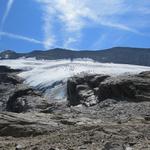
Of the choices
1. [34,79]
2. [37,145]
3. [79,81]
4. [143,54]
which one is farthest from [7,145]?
[143,54]

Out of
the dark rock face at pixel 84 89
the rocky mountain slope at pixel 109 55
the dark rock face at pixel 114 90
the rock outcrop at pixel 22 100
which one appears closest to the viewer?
the dark rock face at pixel 114 90

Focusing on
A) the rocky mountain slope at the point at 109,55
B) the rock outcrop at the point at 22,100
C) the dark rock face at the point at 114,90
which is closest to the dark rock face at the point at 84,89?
the dark rock face at the point at 114,90

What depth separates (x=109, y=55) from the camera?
18175cm

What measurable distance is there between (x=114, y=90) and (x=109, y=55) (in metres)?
147

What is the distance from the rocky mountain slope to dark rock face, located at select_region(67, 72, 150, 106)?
12491cm

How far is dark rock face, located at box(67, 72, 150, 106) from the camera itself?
32719 mm

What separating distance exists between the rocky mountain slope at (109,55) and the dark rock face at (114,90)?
124913 millimetres

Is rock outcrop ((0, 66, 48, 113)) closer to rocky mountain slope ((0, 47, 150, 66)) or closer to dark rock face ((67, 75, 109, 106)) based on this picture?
dark rock face ((67, 75, 109, 106))

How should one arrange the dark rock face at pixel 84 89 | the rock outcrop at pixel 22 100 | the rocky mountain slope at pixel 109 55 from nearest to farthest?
the rock outcrop at pixel 22 100, the dark rock face at pixel 84 89, the rocky mountain slope at pixel 109 55

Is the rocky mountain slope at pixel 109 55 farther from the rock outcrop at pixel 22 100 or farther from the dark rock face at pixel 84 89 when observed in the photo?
the dark rock face at pixel 84 89

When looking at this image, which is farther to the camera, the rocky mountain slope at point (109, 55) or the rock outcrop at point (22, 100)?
the rocky mountain slope at point (109, 55)

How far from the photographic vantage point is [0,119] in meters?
18.0

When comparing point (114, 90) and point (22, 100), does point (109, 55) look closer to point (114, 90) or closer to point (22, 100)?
point (22, 100)

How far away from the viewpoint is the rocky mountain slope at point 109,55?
17225 cm
